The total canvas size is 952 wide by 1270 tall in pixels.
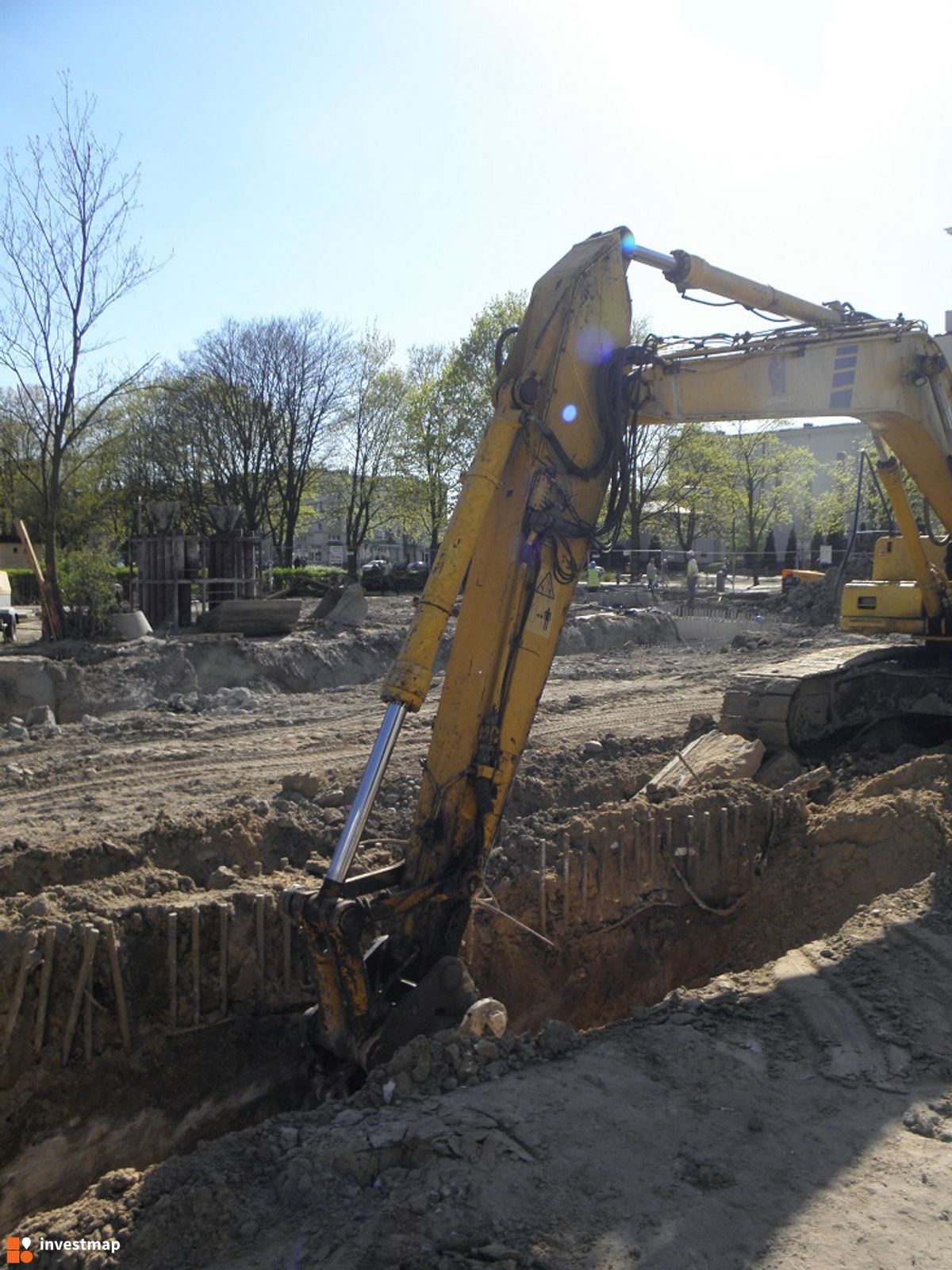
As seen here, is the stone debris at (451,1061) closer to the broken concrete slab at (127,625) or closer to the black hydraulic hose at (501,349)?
the black hydraulic hose at (501,349)

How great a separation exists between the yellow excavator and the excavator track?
3659mm

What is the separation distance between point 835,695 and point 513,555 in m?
6.46

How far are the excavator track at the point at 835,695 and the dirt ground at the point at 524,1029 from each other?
16.4 inches

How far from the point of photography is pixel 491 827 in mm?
5539

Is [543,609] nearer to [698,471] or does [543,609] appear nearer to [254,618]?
[254,618]

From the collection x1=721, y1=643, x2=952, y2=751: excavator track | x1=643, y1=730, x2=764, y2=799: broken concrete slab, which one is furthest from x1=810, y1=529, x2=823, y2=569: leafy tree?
x1=643, y1=730, x2=764, y2=799: broken concrete slab

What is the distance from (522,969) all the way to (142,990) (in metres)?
2.51

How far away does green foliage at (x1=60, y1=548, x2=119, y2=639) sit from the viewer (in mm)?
16016

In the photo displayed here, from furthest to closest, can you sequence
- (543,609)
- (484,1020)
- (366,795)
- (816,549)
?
1. (816,549)
2. (543,609)
3. (484,1020)
4. (366,795)

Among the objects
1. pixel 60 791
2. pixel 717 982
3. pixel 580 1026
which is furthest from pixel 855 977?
pixel 60 791

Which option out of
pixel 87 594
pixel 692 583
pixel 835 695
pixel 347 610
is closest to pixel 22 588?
pixel 347 610

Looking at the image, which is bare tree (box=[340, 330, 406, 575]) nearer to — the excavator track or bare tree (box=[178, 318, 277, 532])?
bare tree (box=[178, 318, 277, 532])

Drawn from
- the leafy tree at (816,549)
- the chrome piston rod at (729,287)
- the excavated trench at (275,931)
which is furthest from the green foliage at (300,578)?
the leafy tree at (816,549)

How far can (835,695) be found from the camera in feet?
35.7
